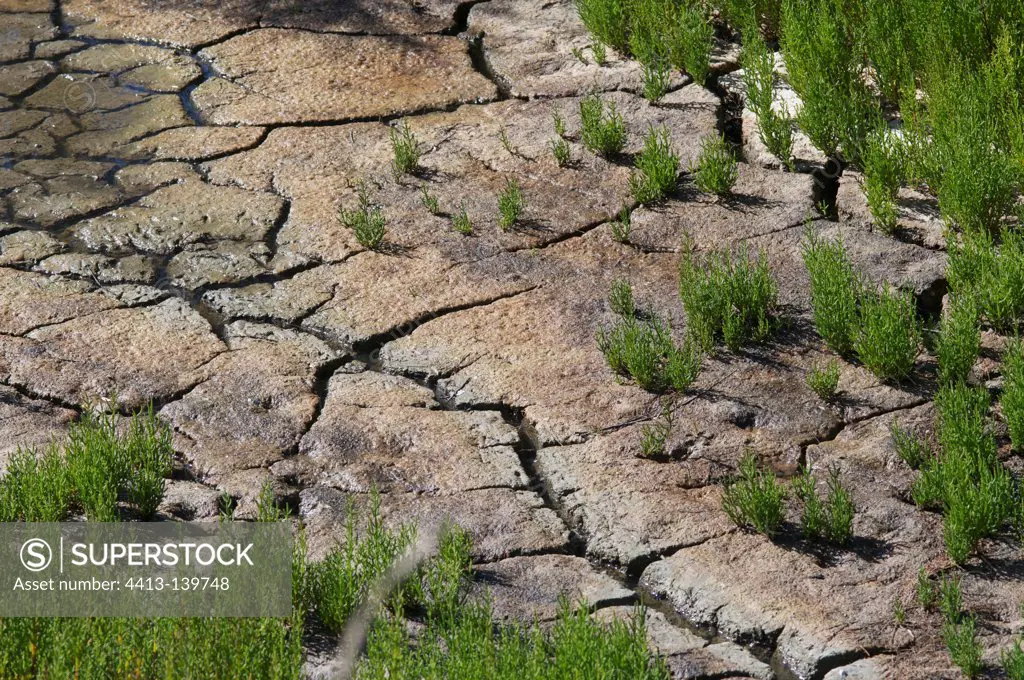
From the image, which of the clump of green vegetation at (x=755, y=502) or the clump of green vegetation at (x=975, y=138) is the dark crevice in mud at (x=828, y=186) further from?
the clump of green vegetation at (x=755, y=502)

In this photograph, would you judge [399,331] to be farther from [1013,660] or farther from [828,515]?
[1013,660]

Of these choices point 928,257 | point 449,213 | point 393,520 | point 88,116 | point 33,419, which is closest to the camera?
point 393,520

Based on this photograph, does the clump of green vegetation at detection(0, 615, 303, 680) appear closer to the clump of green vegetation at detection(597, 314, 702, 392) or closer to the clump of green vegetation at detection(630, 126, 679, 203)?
the clump of green vegetation at detection(597, 314, 702, 392)

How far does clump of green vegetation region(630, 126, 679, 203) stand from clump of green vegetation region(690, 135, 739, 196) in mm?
131

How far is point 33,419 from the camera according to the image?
482cm

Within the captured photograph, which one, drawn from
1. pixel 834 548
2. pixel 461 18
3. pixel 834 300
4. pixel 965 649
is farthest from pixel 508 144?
pixel 965 649

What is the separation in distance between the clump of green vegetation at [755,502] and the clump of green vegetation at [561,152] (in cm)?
256

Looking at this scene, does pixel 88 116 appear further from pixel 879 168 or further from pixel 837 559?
pixel 837 559

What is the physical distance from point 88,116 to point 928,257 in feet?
14.8

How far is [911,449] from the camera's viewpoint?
4.54 m

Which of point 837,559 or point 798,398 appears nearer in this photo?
point 837,559

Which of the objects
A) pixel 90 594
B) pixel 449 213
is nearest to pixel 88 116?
pixel 449 213

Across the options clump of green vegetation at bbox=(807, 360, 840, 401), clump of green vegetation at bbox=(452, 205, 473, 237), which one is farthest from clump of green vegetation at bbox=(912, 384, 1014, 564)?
clump of green vegetation at bbox=(452, 205, 473, 237)

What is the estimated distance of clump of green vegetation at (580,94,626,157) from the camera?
21.5 ft
